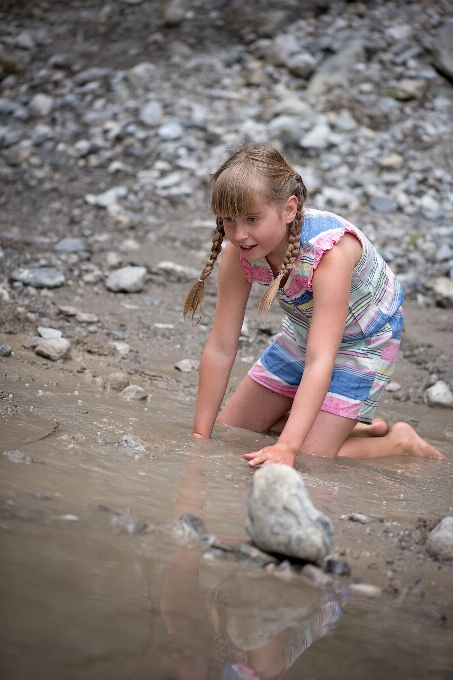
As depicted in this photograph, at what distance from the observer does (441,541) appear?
1.95 metres

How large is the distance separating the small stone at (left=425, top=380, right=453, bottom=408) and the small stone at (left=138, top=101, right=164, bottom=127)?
4.28 m

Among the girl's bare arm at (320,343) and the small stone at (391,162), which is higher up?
the girl's bare arm at (320,343)

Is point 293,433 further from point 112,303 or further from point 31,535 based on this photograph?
point 112,303

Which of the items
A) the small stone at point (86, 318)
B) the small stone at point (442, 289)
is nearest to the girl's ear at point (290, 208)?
the small stone at point (86, 318)

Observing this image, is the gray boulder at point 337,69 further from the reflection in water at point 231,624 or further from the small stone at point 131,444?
the reflection in water at point 231,624

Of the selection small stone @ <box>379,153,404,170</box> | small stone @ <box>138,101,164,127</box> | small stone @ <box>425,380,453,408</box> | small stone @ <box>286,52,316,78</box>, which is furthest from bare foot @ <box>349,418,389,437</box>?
small stone @ <box>286,52,316,78</box>

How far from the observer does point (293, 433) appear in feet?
8.23

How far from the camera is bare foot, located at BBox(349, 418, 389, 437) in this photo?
3.30 m

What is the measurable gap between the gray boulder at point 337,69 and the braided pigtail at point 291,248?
17.2ft

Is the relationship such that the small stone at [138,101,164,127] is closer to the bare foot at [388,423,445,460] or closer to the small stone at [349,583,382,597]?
the bare foot at [388,423,445,460]

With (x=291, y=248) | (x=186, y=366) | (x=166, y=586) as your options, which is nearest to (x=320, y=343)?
(x=291, y=248)

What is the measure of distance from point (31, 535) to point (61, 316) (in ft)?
8.47

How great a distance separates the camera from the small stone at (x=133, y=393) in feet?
10.4

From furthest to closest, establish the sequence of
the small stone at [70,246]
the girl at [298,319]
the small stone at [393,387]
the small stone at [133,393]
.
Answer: the small stone at [70,246]
the small stone at [393,387]
the small stone at [133,393]
the girl at [298,319]
